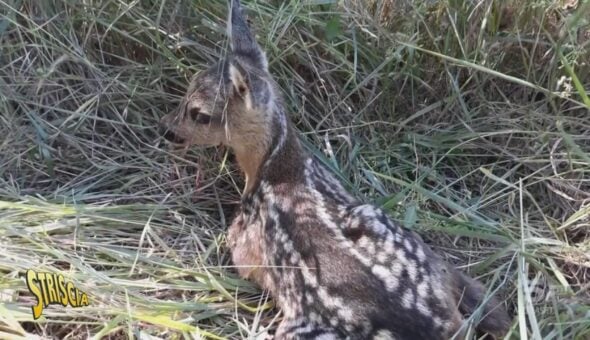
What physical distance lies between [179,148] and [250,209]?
558mm

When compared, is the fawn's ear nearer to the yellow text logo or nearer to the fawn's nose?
the fawn's nose

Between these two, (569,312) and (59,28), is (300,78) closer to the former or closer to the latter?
(59,28)

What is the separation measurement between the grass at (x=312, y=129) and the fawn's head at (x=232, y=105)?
0.25m

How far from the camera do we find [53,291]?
3117 millimetres

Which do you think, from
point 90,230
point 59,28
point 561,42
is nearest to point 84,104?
point 59,28

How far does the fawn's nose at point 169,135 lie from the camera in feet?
12.5

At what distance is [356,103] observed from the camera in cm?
423

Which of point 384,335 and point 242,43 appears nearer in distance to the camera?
point 384,335

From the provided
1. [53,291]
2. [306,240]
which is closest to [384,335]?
[306,240]

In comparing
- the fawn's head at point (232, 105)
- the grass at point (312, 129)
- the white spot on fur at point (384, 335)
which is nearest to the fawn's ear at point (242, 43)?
the fawn's head at point (232, 105)

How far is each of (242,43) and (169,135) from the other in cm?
59

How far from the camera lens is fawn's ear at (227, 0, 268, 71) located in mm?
3858

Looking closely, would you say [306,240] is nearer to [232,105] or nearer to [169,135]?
[232,105]

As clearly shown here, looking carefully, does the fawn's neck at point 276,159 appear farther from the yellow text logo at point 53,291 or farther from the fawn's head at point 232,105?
the yellow text logo at point 53,291
